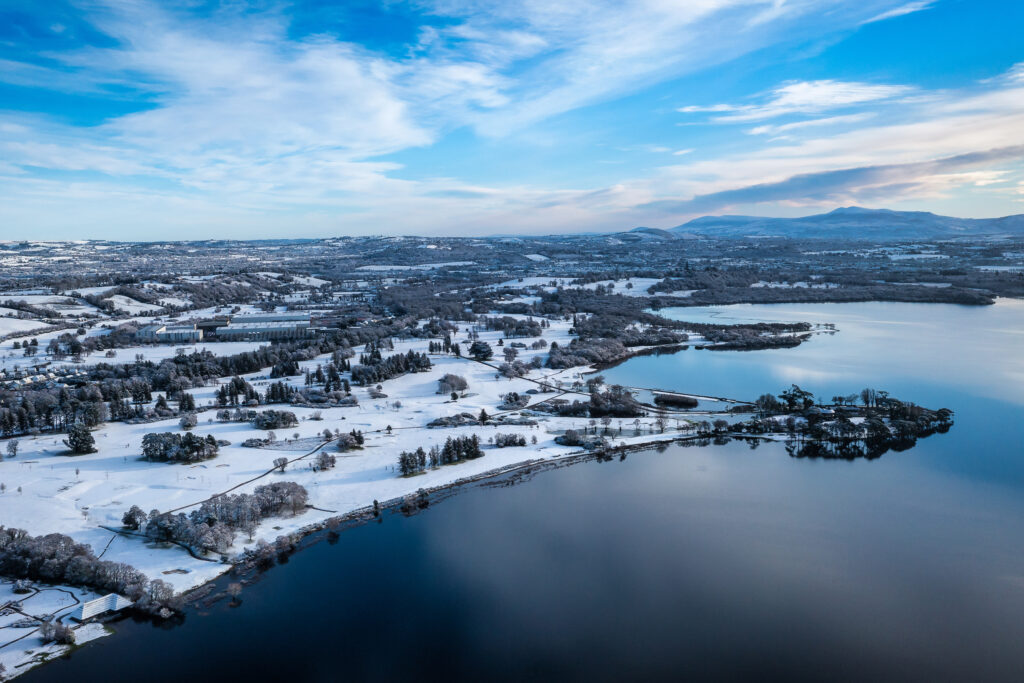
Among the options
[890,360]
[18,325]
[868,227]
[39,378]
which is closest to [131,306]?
[18,325]

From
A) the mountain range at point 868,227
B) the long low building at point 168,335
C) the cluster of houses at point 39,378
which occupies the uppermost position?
the mountain range at point 868,227

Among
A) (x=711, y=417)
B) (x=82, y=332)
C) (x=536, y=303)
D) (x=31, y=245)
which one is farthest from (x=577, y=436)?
(x=31, y=245)

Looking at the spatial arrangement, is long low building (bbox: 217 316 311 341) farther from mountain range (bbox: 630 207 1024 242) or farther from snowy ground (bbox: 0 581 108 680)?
mountain range (bbox: 630 207 1024 242)

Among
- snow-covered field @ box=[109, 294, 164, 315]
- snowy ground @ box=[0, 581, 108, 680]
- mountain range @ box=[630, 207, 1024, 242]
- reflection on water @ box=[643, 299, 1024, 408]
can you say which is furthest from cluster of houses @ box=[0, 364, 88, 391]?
mountain range @ box=[630, 207, 1024, 242]

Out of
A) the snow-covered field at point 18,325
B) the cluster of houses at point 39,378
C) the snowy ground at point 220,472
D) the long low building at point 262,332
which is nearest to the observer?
the snowy ground at point 220,472

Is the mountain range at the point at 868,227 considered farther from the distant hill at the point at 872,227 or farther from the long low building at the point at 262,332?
the long low building at the point at 262,332

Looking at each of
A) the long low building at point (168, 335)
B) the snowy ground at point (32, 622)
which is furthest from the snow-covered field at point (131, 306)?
the snowy ground at point (32, 622)

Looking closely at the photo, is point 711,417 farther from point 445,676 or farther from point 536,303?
point 536,303
